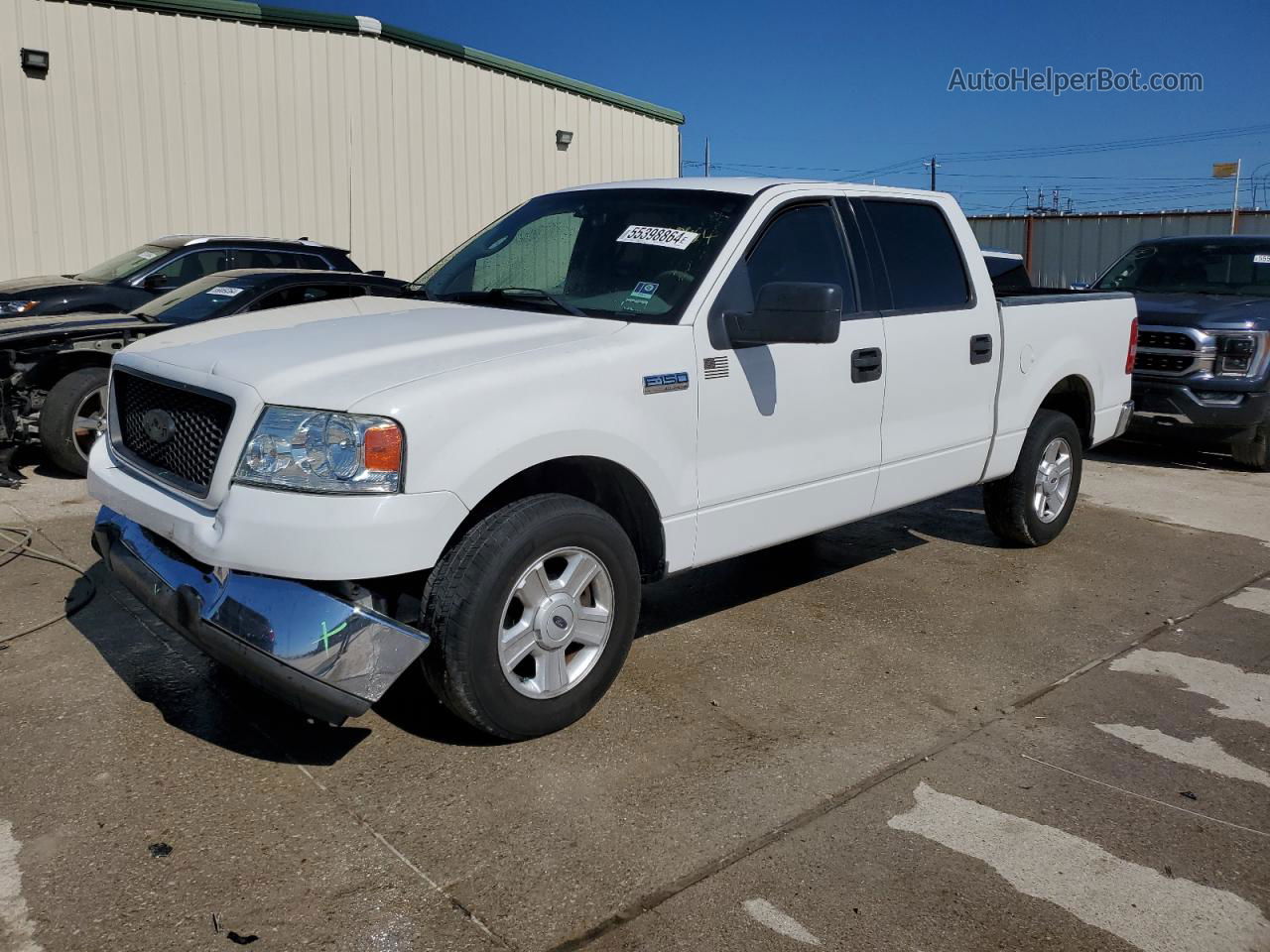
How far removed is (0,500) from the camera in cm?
718

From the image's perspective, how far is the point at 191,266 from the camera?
11539 millimetres

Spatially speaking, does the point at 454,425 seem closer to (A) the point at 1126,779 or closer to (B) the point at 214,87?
(A) the point at 1126,779

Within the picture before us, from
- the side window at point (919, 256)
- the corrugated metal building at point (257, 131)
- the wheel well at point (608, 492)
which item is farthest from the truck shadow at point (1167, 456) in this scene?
the corrugated metal building at point (257, 131)

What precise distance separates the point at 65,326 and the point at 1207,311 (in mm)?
8587

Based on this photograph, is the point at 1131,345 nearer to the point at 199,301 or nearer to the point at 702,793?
the point at 702,793

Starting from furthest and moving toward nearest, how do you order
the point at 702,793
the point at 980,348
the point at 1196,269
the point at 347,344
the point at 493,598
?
the point at 1196,269 < the point at 980,348 < the point at 347,344 < the point at 702,793 < the point at 493,598

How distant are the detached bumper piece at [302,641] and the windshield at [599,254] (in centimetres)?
157

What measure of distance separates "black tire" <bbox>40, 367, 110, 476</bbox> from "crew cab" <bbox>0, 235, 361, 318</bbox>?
106 inches

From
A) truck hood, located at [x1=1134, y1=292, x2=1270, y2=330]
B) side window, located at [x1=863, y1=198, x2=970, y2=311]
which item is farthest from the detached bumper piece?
truck hood, located at [x1=1134, y1=292, x2=1270, y2=330]

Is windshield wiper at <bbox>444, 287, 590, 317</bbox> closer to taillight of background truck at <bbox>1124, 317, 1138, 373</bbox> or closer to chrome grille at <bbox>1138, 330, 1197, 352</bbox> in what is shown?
taillight of background truck at <bbox>1124, 317, 1138, 373</bbox>

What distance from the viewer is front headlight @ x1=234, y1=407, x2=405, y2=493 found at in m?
3.28

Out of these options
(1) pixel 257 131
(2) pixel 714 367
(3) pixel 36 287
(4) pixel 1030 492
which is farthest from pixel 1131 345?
(1) pixel 257 131

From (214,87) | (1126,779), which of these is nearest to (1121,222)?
(214,87)

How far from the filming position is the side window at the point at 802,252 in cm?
452
